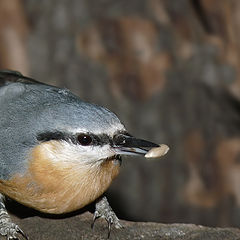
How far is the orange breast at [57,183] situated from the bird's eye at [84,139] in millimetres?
195

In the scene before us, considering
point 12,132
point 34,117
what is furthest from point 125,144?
point 12,132

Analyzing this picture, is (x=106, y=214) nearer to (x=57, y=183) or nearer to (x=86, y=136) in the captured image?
(x=57, y=183)

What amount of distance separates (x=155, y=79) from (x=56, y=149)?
2789mm

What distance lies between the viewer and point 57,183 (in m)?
4.63

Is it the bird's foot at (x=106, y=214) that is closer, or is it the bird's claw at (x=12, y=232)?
the bird's claw at (x=12, y=232)

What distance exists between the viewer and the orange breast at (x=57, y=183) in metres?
4.60

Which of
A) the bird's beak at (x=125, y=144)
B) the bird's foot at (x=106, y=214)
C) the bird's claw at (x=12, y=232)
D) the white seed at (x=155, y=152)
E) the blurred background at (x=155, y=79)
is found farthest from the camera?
the blurred background at (x=155, y=79)

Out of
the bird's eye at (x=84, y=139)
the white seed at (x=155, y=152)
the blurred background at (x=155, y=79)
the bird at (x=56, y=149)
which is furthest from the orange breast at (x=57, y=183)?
the blurred background at (x=155, y=79)

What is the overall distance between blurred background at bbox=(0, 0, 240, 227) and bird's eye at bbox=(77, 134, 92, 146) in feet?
9.04

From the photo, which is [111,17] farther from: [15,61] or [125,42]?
[15,61]

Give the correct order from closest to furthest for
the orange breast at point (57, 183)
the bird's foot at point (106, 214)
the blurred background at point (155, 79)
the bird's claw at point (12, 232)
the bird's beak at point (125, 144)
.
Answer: the bird's beak at point (125, 144)
the orange breast at point (57, 183)
the bird's claw at point (12, 232)
the bird's foot at point (106, 214)
the blurred background at point (155, 79)

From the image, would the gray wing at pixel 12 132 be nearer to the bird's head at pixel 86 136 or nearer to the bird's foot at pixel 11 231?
the bird's head at pixel 86 136

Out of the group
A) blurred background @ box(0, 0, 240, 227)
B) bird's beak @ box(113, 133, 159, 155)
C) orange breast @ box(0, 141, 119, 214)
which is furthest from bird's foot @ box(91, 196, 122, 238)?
blurred background @ box(0, 0, 240, 227)

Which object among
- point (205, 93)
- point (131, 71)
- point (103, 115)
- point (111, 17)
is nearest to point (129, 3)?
point (111, 17)
